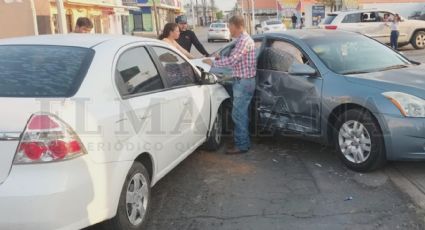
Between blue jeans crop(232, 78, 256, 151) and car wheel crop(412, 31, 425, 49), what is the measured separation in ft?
52.5

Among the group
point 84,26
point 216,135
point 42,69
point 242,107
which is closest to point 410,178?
point 242,107

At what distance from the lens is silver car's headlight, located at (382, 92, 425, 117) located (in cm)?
472

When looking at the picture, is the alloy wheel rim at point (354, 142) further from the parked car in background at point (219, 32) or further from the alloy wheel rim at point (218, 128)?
the parked car in background at point (219, 32)

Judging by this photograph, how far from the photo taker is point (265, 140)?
22.6ft

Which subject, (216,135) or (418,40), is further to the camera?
(418,40)

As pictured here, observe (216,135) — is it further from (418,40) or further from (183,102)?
(418,40)

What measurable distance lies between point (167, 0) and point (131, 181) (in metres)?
63.6

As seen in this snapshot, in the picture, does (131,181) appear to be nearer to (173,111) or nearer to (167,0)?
(173,111)

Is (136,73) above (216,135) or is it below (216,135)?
above

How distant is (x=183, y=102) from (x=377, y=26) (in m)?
16.9

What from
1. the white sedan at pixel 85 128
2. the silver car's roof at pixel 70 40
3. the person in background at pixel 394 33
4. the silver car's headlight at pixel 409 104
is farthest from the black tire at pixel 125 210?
the person in background at pixel 394 33

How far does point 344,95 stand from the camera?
523 cm

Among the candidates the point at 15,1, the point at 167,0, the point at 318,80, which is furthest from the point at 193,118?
the point at 167,0

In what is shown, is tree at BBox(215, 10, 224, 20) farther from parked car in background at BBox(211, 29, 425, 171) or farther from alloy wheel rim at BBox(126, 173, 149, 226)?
alloy wheel rim at BBox(126, 173, 149, 226)
